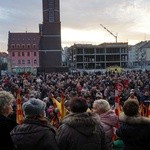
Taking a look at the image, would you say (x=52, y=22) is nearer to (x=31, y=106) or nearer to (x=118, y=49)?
(x=118, y=49)

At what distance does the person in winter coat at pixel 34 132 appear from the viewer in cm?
466

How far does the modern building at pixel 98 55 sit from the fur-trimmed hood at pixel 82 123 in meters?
134

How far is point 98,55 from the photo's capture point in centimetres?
14075

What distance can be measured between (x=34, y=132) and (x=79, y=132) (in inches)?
20.3

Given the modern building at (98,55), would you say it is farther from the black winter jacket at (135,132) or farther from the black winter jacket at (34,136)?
the black winter jacket at (34,136)

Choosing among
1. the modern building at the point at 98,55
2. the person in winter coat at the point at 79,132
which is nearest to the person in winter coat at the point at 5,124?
the person in winter coat at the point at 79,132

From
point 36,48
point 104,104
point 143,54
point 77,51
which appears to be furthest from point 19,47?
point 104,104

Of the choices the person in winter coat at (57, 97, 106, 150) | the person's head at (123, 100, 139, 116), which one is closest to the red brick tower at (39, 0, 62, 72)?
the person's head at (123, 100, 139, 116)

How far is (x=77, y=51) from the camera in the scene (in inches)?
5477

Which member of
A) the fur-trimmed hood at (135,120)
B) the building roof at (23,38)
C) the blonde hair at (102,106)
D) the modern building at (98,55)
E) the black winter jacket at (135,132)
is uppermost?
the building roof at (23,38)

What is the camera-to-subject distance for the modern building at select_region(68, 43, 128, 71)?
5502 inches

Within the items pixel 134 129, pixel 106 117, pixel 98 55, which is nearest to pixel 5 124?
pixel 134 129

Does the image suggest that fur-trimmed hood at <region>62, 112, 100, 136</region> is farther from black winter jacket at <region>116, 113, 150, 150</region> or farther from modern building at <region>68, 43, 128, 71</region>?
modern building at <region>68, 43, 128, 71</region>

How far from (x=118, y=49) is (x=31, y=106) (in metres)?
138
